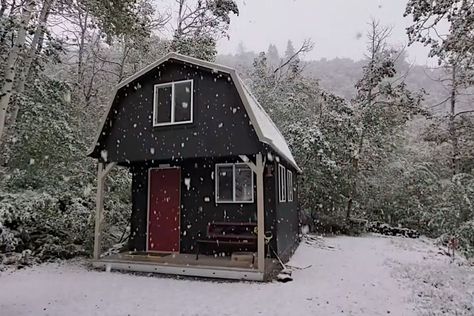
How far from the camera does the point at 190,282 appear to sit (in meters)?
6.62

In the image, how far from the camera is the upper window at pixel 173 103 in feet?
25.6

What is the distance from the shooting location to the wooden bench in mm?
7855

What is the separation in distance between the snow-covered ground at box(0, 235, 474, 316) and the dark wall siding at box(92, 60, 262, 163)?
2.69 meters

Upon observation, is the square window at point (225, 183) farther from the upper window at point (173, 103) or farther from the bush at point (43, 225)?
the bush at point (43, 225)

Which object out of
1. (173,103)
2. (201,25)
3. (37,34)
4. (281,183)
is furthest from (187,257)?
(201,25)

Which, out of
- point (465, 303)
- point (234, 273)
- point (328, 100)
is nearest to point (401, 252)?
point (465, 303)

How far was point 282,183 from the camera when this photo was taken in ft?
31.3

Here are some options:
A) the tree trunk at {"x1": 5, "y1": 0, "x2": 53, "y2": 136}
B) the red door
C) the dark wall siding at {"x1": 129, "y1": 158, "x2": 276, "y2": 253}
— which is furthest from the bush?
the tree trunk at {"x1": 5, "y1": 0, "x2": 53, "y2": 136}

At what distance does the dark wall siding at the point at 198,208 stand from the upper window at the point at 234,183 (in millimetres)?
129

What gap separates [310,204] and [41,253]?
1235 centimetres

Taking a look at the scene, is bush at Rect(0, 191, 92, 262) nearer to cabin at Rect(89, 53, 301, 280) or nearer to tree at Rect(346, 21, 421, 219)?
cabin at Rect(89, 53, 301, 280)

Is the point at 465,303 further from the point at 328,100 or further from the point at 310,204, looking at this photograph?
the point at 328,100

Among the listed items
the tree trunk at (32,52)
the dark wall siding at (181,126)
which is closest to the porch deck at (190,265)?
the dark wall siding at (181,126)

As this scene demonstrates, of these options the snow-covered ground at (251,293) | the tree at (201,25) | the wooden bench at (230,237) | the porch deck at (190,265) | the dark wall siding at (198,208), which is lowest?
the snow-covered ground at (251,293)
